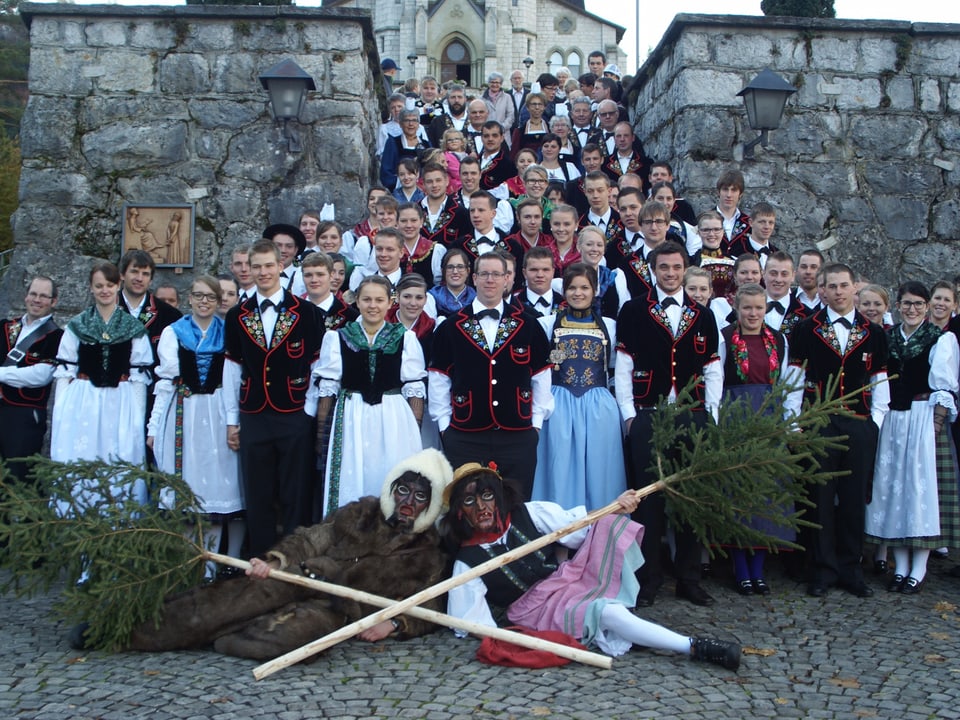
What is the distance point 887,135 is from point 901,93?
0.38m

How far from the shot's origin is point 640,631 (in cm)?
424

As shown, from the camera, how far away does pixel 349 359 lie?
5309mm

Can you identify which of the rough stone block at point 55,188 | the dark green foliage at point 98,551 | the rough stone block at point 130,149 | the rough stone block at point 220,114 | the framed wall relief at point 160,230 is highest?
the rough stone block at point 220,114

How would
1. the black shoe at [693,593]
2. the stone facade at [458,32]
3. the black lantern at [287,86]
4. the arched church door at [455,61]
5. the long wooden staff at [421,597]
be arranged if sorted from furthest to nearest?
the arched church door at [455,61] < the stone facade at [458,32] < the black lantern at [287,86] < the black shoe at [693,593] < the long wooden staff at [421,597]

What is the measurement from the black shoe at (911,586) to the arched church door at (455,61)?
45755mm

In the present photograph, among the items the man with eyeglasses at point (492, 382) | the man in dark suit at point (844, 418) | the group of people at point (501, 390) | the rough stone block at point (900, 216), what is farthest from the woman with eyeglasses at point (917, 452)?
the rough stone block at point (900, 216)

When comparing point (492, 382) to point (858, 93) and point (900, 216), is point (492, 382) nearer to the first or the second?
point (900, 216)

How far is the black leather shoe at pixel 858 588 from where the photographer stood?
5.26 m

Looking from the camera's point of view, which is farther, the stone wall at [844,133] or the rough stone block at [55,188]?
the stone wall at [844,133]

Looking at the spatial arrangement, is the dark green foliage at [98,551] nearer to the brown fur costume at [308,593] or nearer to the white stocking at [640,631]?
the brown fur costume at [308,593]

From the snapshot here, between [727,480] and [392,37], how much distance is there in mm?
46458

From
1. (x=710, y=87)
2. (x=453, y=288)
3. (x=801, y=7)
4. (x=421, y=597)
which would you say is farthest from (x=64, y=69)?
(x=801, y=7)

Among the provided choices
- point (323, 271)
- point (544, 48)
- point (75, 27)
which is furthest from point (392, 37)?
point (323, 271)

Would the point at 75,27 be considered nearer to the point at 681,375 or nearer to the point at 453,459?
the point at 453,459
